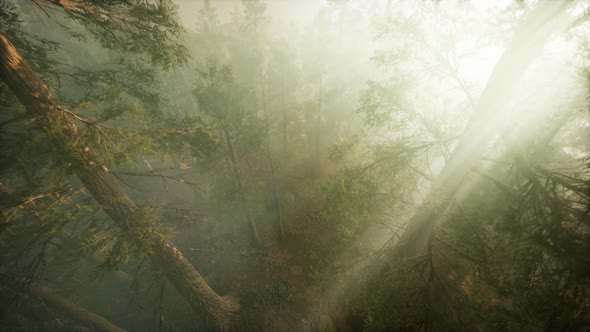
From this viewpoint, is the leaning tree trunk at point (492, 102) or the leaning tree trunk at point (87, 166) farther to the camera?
the leaning tree trunk at point (87, 166)

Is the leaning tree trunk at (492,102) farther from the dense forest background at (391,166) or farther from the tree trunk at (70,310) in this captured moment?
the tree trunk at (70,310)

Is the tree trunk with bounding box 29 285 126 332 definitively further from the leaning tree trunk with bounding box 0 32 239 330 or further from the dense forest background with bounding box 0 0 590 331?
the leaning tree trunk with bounding box 0 32 239 330

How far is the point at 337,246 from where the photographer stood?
34.3ft

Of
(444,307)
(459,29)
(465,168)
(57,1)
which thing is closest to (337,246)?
(444,307)

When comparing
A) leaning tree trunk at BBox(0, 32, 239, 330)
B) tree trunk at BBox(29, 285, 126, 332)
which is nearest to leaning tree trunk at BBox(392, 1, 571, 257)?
leaning tree trunk at BBox(0, 32, 239, 330)

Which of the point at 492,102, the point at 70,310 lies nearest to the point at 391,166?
the point at 492,102

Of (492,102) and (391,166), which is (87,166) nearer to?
(391,166)

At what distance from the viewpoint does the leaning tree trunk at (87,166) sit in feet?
10.7

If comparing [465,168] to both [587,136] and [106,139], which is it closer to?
[106,139]

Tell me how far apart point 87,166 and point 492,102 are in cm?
748

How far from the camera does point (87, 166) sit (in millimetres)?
3879

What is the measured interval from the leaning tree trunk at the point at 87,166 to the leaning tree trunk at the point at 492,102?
5.88 m

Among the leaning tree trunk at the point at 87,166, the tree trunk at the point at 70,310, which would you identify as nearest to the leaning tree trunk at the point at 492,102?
the leaning tree trunk at the point at 87,166

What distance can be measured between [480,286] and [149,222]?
22.3 ft
